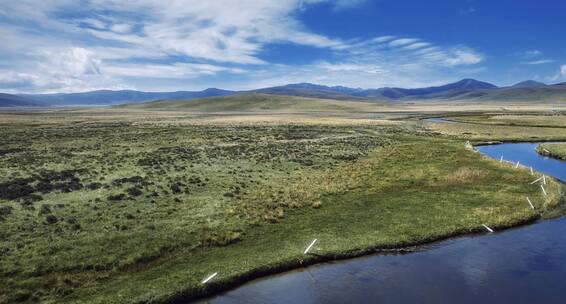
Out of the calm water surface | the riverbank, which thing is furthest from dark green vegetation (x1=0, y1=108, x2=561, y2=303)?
the calm water surface

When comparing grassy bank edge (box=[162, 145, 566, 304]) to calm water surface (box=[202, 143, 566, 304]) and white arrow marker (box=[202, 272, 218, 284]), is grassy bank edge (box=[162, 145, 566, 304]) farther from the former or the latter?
calm water surface (box=[202, 143, 566, 304])

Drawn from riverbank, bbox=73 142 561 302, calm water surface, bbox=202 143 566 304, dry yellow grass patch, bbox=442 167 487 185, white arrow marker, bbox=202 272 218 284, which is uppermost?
dry yellow grass patch, bbox=442 167 487 185

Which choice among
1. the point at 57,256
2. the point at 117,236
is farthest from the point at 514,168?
the point at 57,256

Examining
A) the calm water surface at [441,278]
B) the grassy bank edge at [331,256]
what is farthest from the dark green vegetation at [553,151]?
the calm water surface at [441,278]

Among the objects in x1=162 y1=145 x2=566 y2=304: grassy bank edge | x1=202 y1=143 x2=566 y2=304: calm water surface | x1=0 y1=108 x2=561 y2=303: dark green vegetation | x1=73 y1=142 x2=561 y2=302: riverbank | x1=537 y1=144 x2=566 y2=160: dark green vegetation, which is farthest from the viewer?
x1=537 y1=144 x2=566 y2=160: dark green vegetation

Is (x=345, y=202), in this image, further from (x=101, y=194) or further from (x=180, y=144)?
(x=180, y=144)

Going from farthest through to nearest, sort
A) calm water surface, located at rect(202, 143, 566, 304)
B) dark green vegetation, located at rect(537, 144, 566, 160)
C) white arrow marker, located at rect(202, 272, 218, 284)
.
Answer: dark green vegetation, located at rect(537, 144, 566, 160), white arrow marker, located at rect(202, 272, 218, 284), calm water surface, located at rect(202, 143, 566, 304)
